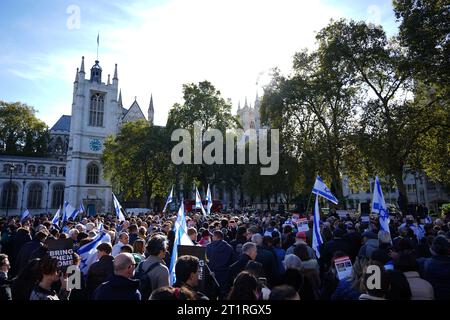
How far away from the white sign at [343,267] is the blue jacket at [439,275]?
3.85 feet

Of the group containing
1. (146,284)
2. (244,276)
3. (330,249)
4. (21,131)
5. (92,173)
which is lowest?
(146,284)

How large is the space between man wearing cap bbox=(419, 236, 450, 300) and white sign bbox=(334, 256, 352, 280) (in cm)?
117

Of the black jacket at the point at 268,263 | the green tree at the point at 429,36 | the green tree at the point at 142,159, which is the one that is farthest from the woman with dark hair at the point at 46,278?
the green tree at the point at 142,159

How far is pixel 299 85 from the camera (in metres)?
31.5

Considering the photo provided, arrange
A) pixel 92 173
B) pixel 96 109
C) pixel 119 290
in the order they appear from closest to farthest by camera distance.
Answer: pixel 119 290 < pixel 92 173 < pixel 96 109

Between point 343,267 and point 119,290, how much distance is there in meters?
3.16

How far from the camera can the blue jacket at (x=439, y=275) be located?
16.1 feet

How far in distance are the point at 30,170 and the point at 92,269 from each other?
217ft

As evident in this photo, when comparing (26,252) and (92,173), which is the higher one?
(92,173)

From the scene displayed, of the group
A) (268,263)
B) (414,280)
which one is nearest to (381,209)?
(268,263)

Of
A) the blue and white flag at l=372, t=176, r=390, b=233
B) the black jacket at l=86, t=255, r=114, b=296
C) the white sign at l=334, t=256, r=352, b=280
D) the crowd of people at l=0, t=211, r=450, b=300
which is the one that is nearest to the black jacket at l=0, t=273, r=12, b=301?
the crowd of people at l=0, t=211, r=450, b=300

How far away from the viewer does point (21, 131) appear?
70.2 m

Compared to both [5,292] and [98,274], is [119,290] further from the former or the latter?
[98,274]

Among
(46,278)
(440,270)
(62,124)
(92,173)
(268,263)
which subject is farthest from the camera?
(62,124)
